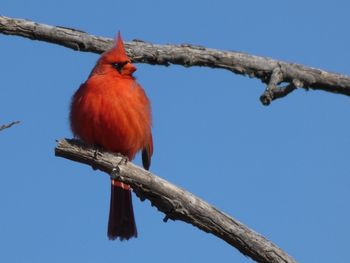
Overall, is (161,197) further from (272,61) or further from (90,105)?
(90,105)

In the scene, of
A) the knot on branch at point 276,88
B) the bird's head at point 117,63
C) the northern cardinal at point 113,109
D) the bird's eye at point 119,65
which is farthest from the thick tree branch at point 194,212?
the bird's eye at point 119,65

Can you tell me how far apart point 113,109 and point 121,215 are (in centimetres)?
103

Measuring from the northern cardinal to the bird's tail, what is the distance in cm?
46

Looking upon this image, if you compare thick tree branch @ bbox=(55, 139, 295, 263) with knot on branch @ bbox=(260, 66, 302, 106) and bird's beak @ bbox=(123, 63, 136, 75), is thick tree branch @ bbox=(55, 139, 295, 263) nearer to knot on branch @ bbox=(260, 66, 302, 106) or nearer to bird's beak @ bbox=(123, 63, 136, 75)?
knot on branch @ bbox=(260, 66, 302, 106)

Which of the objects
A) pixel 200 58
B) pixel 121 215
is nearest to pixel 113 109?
pixel 121 215

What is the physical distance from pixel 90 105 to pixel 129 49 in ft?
2.81

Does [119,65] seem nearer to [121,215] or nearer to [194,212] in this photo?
[121,215]

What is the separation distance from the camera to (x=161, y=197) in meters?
3.62

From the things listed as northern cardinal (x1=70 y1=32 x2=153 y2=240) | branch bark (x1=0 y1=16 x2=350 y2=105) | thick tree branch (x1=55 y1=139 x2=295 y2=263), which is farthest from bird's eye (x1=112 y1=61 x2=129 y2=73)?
thick tree branch (x1=55 y1=139 x2=295 y2=263)

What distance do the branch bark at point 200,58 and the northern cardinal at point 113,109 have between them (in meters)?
0.66

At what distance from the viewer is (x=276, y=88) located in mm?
3533

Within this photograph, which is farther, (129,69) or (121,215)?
(121,215)

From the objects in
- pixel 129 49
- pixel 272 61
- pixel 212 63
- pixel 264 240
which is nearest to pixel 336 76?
pixel 272 61

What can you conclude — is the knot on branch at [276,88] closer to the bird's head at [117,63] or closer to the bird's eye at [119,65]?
the bird's head at [117,63]
